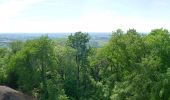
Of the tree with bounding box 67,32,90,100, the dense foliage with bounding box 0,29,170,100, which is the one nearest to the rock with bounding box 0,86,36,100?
the dense foliage with bounding box 0,29,170,100

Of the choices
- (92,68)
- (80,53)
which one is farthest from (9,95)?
(80,53)

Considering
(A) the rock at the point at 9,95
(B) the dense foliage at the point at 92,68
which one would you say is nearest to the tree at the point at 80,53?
(B) the dense foliage at the point at 92,68

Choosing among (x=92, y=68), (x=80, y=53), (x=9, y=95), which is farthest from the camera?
(x=80, y=53)

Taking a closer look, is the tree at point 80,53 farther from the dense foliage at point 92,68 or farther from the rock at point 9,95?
the rock at point 9,95

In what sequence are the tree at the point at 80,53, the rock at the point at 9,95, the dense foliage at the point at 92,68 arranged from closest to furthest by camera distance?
the dense foliage at the point at 92,68 < the rock at the point at 9,95 < the tree at the point at 80,53

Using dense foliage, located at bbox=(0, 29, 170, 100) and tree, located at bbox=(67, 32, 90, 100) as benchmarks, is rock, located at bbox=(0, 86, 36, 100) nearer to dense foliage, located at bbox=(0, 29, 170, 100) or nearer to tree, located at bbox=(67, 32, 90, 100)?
dense foliage, located at bbox=(0, 29, 170, 100)

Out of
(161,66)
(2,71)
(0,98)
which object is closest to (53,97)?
(0,98)

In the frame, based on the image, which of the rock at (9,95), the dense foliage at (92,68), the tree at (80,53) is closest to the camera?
the dense foliage at (92,68)

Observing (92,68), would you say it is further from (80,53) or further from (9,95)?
(9,95)
